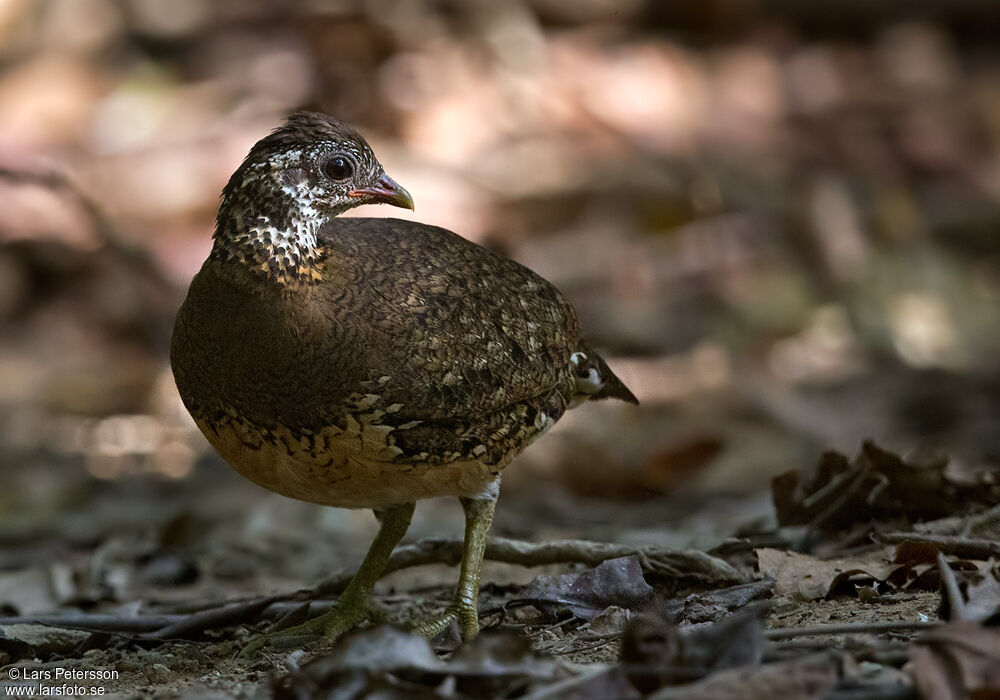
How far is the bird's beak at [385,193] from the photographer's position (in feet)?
15.3

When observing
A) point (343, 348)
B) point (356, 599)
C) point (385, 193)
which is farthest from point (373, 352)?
point (356, 599)

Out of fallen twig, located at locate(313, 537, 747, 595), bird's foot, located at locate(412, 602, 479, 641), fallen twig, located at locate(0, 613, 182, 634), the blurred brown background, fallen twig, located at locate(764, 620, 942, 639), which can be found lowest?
fallen twig, located at locate(764, 620, 942, 639)

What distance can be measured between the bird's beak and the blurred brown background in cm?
323

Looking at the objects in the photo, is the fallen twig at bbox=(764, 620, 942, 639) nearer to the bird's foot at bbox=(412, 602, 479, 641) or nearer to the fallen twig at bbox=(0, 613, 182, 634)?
the bird's foot at bbox=(412, 602, 479, 641)

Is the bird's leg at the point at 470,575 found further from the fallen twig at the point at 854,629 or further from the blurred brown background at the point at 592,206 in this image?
the blurred brown background at the point at 592,206

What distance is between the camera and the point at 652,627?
3266 millimetres

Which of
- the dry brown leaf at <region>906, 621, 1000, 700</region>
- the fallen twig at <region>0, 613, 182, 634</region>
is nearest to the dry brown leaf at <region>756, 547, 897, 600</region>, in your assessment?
the dry brown leaf at <region>906, 621, 1000, 700</region>

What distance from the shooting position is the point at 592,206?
1120cm

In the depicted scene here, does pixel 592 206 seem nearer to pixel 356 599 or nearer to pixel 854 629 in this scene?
pixel 356 599

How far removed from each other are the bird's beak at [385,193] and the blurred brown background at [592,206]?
10.6 ft

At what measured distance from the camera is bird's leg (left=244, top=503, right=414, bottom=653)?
4840 mm

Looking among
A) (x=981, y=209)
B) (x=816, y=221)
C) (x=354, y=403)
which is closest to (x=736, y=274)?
(x=816, y=221)

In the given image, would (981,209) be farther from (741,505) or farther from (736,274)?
(741,505)

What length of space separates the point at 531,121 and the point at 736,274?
2.33m
